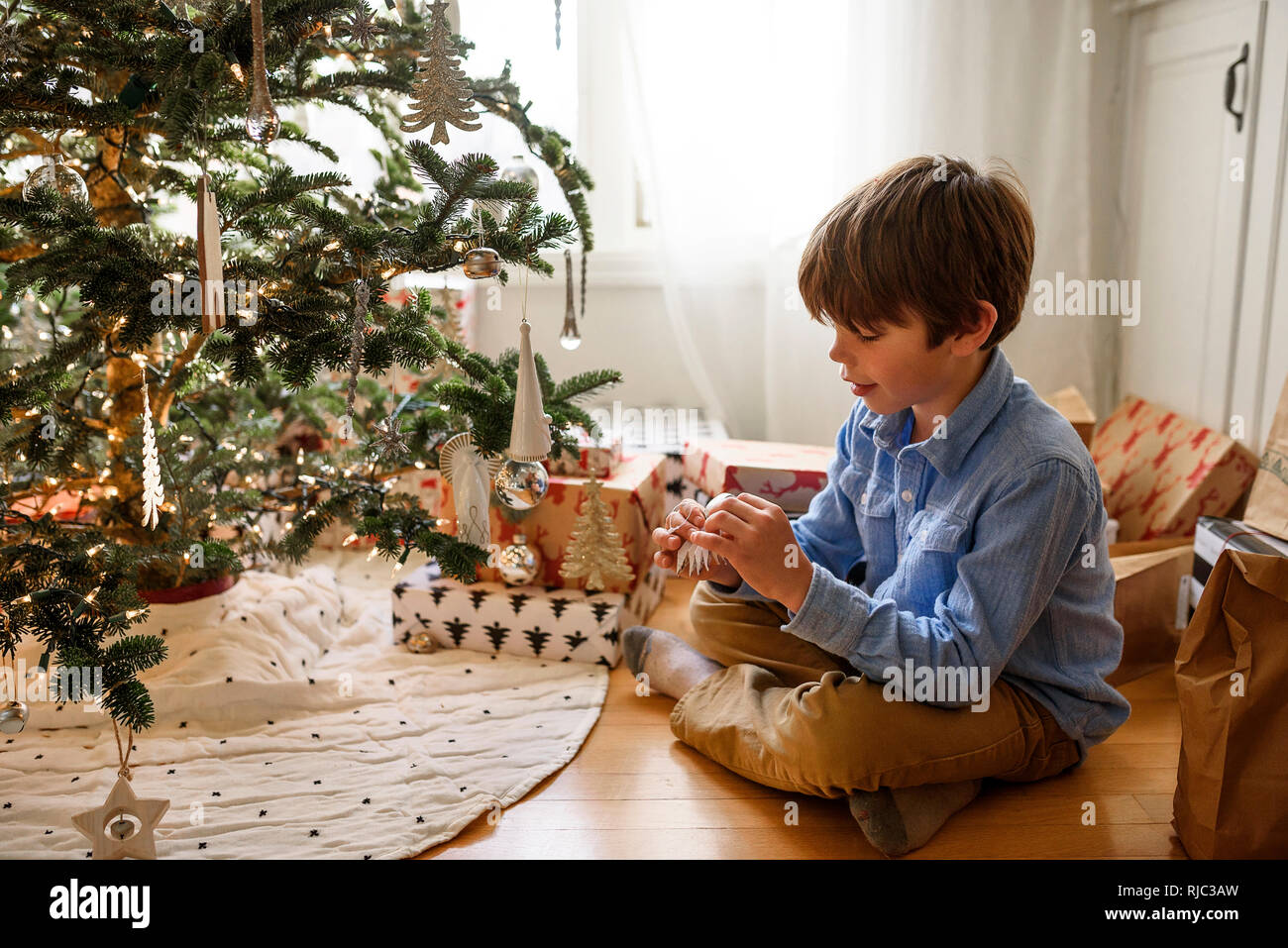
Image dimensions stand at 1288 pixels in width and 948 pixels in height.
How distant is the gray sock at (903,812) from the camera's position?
1070 millimetres

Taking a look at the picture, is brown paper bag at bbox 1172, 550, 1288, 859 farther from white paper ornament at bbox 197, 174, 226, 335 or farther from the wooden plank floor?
white paper ornament at bbox 197, 174, 226, 335

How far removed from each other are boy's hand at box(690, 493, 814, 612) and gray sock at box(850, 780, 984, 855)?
0.79 feet

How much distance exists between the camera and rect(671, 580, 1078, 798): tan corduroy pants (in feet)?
3.56

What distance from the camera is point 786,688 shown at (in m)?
1.28

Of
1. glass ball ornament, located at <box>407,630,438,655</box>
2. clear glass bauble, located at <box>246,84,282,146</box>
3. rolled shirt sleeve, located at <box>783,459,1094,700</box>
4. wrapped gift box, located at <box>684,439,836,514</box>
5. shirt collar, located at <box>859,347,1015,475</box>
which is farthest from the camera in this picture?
wrapped gift box, located at <box>684,439,836,514</box>

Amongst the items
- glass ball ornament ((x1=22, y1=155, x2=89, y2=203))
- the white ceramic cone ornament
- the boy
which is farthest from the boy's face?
glass ball ornament ((x1=22, y1=155, x2=89, y2=203))

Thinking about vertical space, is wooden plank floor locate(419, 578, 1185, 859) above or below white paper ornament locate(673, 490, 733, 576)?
below

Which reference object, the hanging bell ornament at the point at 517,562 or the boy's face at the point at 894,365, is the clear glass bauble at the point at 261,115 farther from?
the hanging bell ornament at the point at 517,562

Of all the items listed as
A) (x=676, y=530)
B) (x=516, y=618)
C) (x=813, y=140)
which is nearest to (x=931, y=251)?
(x=676, y=530)

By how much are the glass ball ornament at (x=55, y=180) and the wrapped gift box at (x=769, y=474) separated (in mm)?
1055

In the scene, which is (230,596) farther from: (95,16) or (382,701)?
(95,16)

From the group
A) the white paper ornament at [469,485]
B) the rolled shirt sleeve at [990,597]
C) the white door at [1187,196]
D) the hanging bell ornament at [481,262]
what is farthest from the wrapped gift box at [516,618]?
the white door at [1187,196]

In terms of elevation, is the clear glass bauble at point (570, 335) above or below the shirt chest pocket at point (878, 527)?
above
